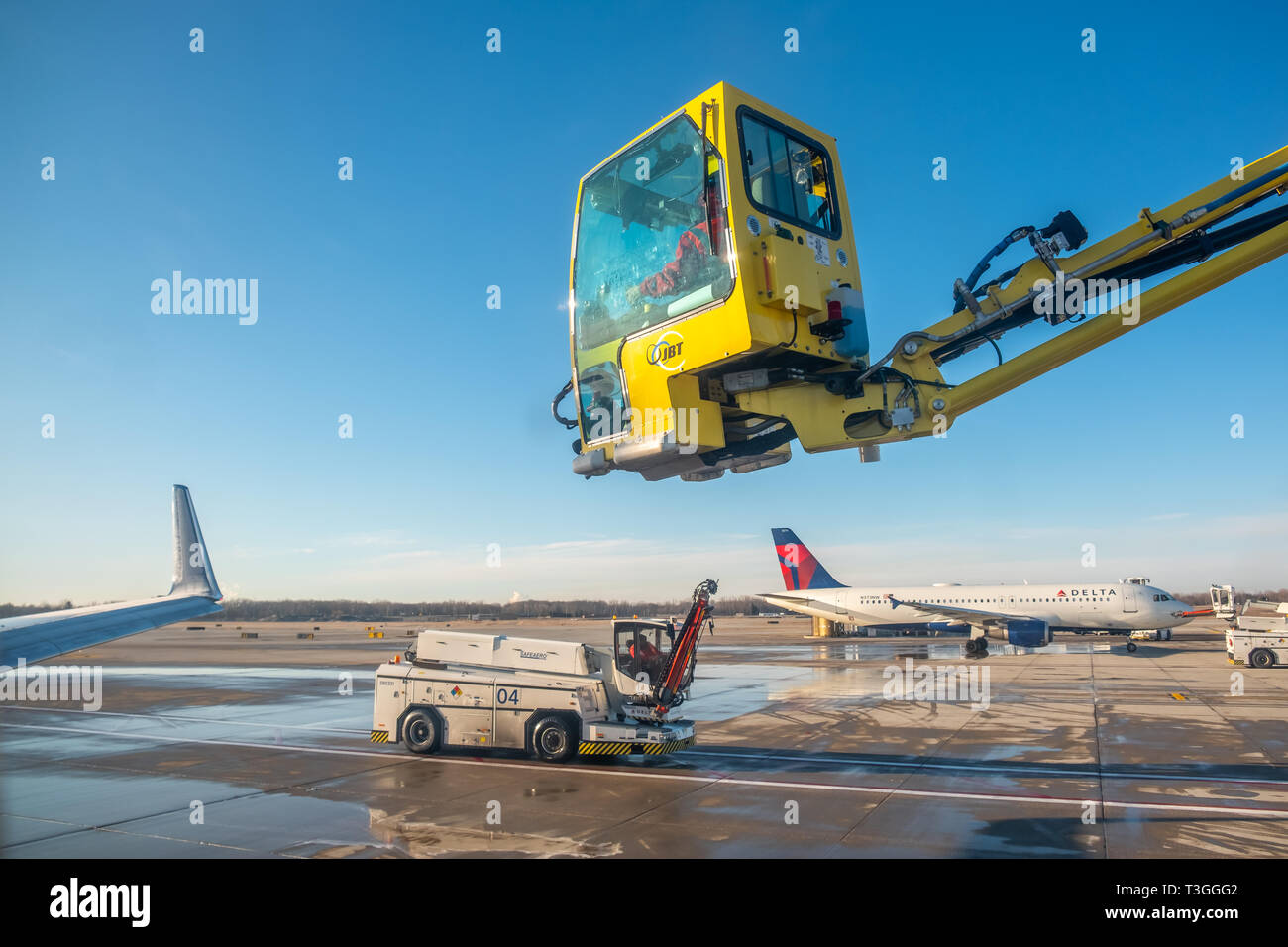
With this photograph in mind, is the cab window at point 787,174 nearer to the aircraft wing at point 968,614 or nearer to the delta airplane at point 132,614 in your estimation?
the delta airplane at point 132,614

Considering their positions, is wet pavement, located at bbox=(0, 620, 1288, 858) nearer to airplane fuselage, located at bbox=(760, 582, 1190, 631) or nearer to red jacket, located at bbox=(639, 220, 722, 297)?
red jacket, located at bbox=(639, 220, 722, 297)

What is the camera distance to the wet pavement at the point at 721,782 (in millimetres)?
9859

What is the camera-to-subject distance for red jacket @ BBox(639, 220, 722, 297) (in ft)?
18.3

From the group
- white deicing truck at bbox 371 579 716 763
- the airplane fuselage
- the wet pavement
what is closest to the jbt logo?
the wet pavement

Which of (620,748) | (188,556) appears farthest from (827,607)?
(188,556)

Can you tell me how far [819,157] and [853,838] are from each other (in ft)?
27.1

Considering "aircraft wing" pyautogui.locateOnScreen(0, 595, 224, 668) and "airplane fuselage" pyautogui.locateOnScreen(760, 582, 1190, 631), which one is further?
"airplane fuselage" pyautogui.locateOnScreen(760, 582, 1190, 631)

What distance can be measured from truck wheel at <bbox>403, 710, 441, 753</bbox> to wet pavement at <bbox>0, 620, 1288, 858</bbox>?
34 centimetres

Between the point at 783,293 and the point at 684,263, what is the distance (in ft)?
2.70

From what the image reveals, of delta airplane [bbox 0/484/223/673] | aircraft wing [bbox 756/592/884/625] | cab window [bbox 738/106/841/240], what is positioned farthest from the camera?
aircraft wing [bbox 756/592/884/625]
